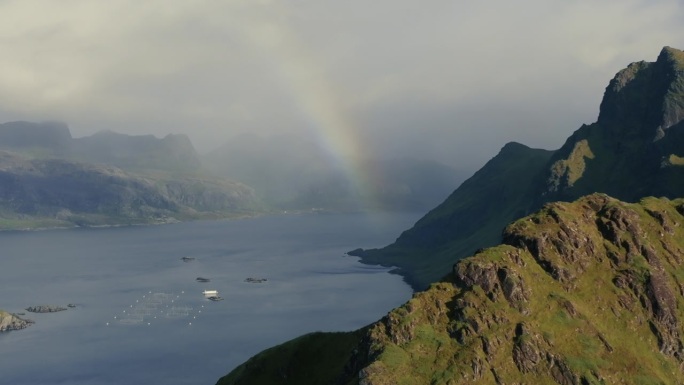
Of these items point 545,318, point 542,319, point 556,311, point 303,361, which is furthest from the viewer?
point 303,361

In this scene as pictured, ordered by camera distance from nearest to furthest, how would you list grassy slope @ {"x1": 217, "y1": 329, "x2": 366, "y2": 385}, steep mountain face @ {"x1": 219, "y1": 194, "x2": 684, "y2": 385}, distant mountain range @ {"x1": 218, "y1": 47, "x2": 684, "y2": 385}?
steep mountain face @ {"x1": 219, "y1": 194, "x2": 684, "y2": 385} → distant mountain range @ {"x1": 218, "y1": 47, "x2": 684, "y2": 385} → grassy slope @ {"x1": 217, "y1": 329, "x2": 366, "y2": 385}

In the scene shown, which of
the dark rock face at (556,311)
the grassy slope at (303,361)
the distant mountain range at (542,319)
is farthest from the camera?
the grassy slope at (303,361)

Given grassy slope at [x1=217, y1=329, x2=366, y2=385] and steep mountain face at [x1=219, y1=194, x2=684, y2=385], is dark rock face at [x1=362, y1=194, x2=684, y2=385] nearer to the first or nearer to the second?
steep mountain face at [x1=219, y1=194, x2=684, y2=385]

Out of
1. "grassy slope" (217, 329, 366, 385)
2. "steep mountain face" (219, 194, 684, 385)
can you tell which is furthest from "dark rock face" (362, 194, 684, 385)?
"grassy slope" (217, 329, 366, 385)

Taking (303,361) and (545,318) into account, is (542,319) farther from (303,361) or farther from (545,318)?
(303,361)

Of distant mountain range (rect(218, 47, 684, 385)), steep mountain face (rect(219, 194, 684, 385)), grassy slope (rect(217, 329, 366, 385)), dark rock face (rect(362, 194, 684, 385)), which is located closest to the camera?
dark rock face (rect(362, 194, 684, 385))

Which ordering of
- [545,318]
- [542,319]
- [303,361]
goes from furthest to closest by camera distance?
[303,361] < [545,318] < [542,319]

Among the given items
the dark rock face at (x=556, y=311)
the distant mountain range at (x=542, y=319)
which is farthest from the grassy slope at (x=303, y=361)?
the dark rock face at (x=556, y=311)

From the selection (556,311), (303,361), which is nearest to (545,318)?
(556,311)

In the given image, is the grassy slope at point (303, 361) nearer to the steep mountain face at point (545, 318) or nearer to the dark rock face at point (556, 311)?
the steep mountain face at point (545, 318)

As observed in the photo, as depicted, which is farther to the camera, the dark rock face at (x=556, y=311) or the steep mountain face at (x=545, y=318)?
the steep mountain face at (x=545, y=318)
